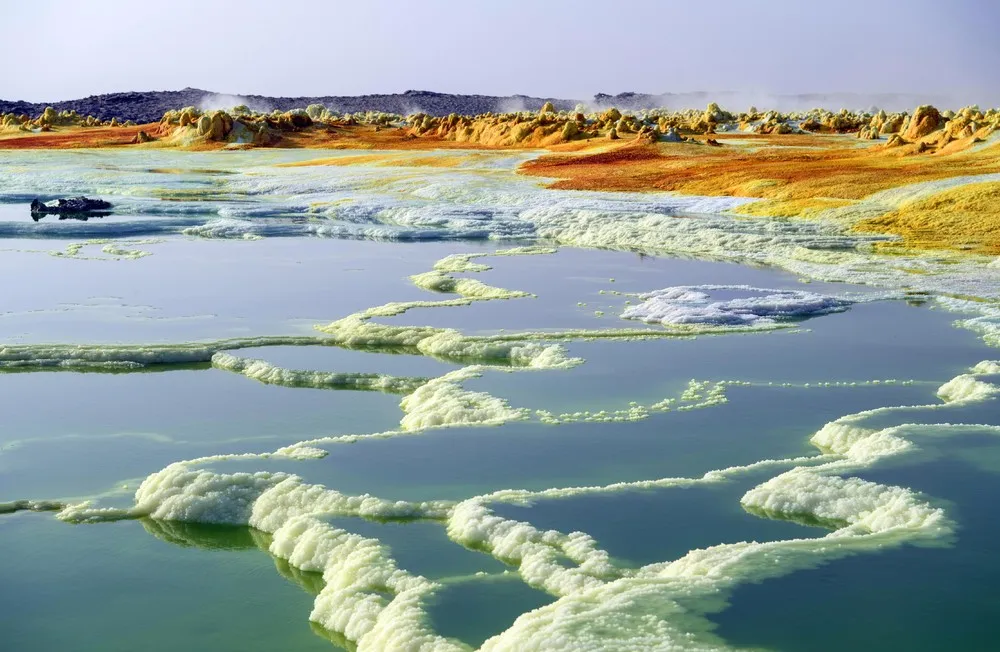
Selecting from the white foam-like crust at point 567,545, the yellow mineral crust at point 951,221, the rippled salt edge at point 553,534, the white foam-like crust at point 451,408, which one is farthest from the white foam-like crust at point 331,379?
the yellow mineral crust at point 951,221

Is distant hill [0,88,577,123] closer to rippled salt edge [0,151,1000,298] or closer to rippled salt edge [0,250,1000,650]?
rippled salt edge [0,151,1000,298]

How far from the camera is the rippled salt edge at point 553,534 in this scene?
615cm

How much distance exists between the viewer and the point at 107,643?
6637 mm

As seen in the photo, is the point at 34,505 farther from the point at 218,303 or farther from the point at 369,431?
the point at 218,303

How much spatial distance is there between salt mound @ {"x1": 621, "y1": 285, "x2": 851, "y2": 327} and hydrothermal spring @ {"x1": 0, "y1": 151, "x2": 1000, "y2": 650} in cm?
7

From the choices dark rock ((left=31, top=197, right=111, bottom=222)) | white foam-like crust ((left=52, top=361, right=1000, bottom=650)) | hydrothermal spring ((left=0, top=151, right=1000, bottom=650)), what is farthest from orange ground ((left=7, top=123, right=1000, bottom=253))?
white foam-like crust ((left=52, top=361, right=1000, bottom=650))

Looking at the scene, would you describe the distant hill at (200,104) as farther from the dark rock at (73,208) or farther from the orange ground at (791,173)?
the dark rock at (73,208)

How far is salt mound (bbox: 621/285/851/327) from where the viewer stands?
1616 cm

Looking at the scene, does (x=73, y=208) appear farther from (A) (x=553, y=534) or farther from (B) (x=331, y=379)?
(A) (x=553, y=534)

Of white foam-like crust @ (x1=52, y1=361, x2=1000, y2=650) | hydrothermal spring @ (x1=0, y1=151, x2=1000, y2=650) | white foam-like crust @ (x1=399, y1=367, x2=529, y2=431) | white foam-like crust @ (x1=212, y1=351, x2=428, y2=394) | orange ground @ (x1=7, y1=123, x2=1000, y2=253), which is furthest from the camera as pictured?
orange ground @ (x1=7, y1=123, x2=1000, y2=253)

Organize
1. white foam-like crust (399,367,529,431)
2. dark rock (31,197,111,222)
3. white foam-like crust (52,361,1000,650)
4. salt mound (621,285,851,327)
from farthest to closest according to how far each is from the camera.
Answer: dark rock (31,197,111,222) < salt mound (621,285,851,327) < white foam-like crust (399,367,529,431) < white foam-like crust (52,361,1000,650)

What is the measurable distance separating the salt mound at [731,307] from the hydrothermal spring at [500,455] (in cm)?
7

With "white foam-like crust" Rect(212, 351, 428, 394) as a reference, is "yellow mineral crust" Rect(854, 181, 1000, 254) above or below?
above

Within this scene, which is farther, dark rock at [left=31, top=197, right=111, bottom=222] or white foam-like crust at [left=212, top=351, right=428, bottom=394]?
dark rock at [left=31, top=197, right=111, bottom=222]
